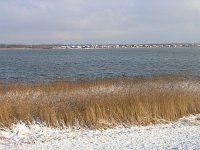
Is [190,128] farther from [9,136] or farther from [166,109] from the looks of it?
[9,136]

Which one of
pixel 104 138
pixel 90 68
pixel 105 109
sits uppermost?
pixel 105 109

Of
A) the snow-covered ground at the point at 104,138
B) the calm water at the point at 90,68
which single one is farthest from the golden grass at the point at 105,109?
the calm water at the point at 90,68

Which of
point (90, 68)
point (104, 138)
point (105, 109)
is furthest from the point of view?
point (90, 68)

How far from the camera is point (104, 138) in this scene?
9.90 meters

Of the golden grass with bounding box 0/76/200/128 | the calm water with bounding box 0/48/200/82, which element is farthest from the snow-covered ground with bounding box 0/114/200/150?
the calm water with bounding box 0/48/200/82

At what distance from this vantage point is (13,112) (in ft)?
37.5

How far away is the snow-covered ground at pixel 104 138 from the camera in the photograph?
9.11m

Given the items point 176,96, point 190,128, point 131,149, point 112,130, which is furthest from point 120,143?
point 176,96

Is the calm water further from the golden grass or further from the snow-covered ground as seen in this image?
the snow-covered ground

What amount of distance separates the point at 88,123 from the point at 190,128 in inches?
118

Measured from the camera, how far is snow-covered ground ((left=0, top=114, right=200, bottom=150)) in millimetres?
9109

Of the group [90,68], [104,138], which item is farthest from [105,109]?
A: [90,68]

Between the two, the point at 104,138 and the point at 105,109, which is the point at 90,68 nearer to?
the point at 105,109

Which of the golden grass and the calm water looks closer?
the golden grass
